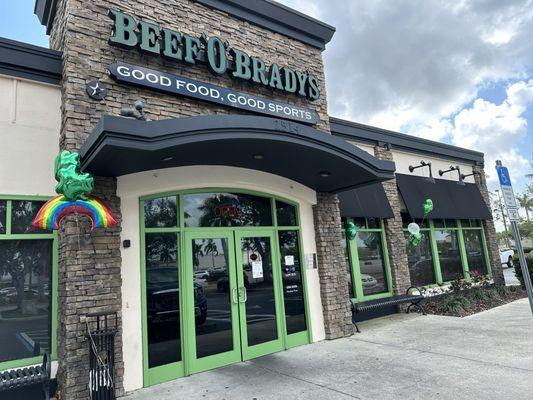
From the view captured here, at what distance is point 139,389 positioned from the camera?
5.84 metres

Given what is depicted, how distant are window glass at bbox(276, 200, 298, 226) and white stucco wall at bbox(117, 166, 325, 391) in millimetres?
204

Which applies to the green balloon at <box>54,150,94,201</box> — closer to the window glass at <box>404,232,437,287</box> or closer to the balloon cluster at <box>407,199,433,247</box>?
the balloon cluster at <box>407,199,433,247</box>

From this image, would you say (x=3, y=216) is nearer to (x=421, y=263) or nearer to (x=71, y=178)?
(x=71, y=178)

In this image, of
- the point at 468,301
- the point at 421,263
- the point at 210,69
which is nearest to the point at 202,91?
the point at 210,69


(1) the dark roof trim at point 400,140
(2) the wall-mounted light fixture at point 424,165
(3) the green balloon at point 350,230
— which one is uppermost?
(1) the dark roof trim at point 400,140

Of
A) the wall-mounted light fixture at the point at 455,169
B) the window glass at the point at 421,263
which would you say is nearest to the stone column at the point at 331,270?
the window glass at the point at 421,263

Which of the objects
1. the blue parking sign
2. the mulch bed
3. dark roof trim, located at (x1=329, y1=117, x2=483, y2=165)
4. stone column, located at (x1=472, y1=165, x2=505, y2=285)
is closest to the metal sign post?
the blue parking sign

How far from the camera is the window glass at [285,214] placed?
8.34 meters

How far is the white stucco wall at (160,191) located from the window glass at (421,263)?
16.6 ft

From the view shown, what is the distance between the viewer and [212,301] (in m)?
6.93

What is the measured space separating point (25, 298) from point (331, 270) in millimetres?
5780

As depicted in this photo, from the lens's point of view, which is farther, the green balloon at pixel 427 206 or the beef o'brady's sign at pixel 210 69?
the green balloon at pixel 427 206

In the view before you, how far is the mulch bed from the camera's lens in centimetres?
1066

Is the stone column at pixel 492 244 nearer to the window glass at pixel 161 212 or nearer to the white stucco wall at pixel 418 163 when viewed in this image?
the white stucco wall at pixel 418 163
